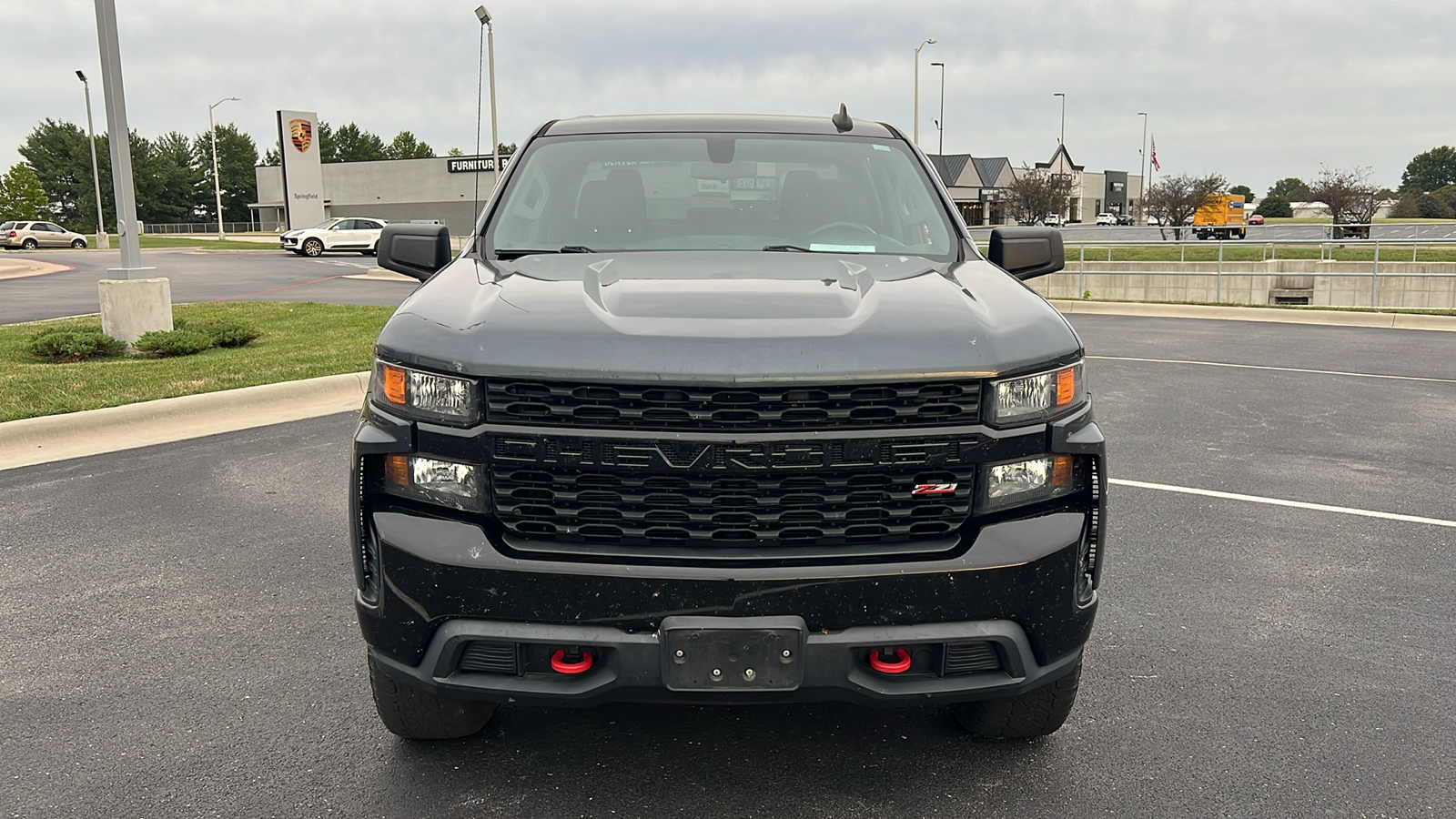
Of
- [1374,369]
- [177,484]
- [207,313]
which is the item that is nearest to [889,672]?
[177,484]

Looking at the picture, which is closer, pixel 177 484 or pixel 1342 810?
pixel 1342 810

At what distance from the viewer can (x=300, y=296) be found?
2056cm

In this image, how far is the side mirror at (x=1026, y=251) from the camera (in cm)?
396

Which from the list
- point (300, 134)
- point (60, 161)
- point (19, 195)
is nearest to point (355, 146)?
point (60, 161)

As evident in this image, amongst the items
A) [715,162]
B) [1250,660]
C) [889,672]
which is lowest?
[1250,660]

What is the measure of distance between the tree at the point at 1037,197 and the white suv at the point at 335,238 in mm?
36865

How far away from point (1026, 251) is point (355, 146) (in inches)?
5515

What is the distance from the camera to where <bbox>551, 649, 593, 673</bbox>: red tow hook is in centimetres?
259

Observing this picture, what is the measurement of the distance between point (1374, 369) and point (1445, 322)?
560 cm

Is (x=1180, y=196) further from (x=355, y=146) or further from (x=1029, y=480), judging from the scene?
(x=355, y=146)

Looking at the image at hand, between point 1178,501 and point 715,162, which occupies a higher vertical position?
point 715,162

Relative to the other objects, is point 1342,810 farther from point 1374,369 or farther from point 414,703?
point 1374,369

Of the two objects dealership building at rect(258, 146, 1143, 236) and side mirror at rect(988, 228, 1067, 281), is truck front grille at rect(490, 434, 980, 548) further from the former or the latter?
dealership building at rect(258, 146, 1143, 236)

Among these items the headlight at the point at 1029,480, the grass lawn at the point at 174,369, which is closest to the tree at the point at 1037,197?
the grass lawn at the point at 174,369
